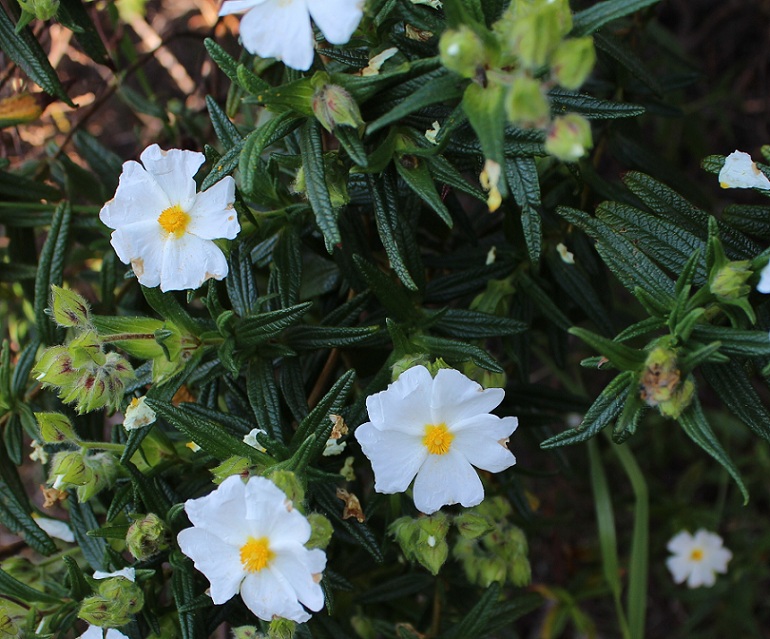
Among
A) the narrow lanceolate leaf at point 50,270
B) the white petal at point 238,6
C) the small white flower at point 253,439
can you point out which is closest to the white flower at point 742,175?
the white petal at point 238,6

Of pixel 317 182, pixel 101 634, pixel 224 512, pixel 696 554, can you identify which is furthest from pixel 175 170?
pixel 696 554

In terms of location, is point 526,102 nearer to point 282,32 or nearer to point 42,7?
point 282,32

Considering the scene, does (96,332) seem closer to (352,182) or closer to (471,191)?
(352,182)

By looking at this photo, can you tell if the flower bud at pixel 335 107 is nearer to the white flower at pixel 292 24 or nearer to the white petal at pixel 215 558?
the white flower at pixel 292 24

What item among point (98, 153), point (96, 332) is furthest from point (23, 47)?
point (96, 332)

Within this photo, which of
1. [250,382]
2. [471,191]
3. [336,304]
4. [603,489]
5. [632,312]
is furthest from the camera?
[632,312]
